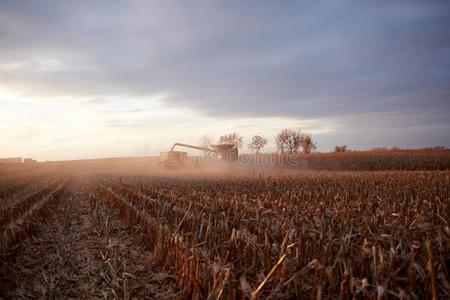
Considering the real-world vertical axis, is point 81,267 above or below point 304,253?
below

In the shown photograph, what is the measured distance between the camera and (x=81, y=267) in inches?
211

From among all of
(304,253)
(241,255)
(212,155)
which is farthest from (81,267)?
(212,155)

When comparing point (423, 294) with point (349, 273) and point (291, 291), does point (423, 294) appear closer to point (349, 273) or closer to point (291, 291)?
point (349, 273)

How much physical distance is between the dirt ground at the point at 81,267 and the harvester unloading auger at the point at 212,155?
2165 cm

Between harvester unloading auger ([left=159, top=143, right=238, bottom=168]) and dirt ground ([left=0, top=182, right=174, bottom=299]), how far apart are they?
21.7 metres

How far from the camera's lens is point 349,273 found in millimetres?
2932

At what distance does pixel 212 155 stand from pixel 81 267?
2570cm

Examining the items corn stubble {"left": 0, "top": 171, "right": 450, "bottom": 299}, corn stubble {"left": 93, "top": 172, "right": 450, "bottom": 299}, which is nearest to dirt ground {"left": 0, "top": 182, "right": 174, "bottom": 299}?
corn stubble {"left": 0, "top": 171, "right": 450, "bottom": 299}

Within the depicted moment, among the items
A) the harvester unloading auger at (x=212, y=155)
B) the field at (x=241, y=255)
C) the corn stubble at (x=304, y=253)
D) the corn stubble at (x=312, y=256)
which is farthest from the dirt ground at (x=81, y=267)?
the harvester unloading auger at (x=212, y=155)

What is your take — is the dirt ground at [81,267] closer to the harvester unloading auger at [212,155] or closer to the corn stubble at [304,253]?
the corn stubble at [304,253]

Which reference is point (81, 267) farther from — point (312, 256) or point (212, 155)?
point (212, 155)

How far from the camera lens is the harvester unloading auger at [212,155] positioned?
3003 centimetres

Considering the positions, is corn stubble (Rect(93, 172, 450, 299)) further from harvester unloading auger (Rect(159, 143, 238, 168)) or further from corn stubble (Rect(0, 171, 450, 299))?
harvester unloading auger (Rect(159, 143, 238, 168))

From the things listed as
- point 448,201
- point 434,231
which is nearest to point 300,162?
point 448,201
